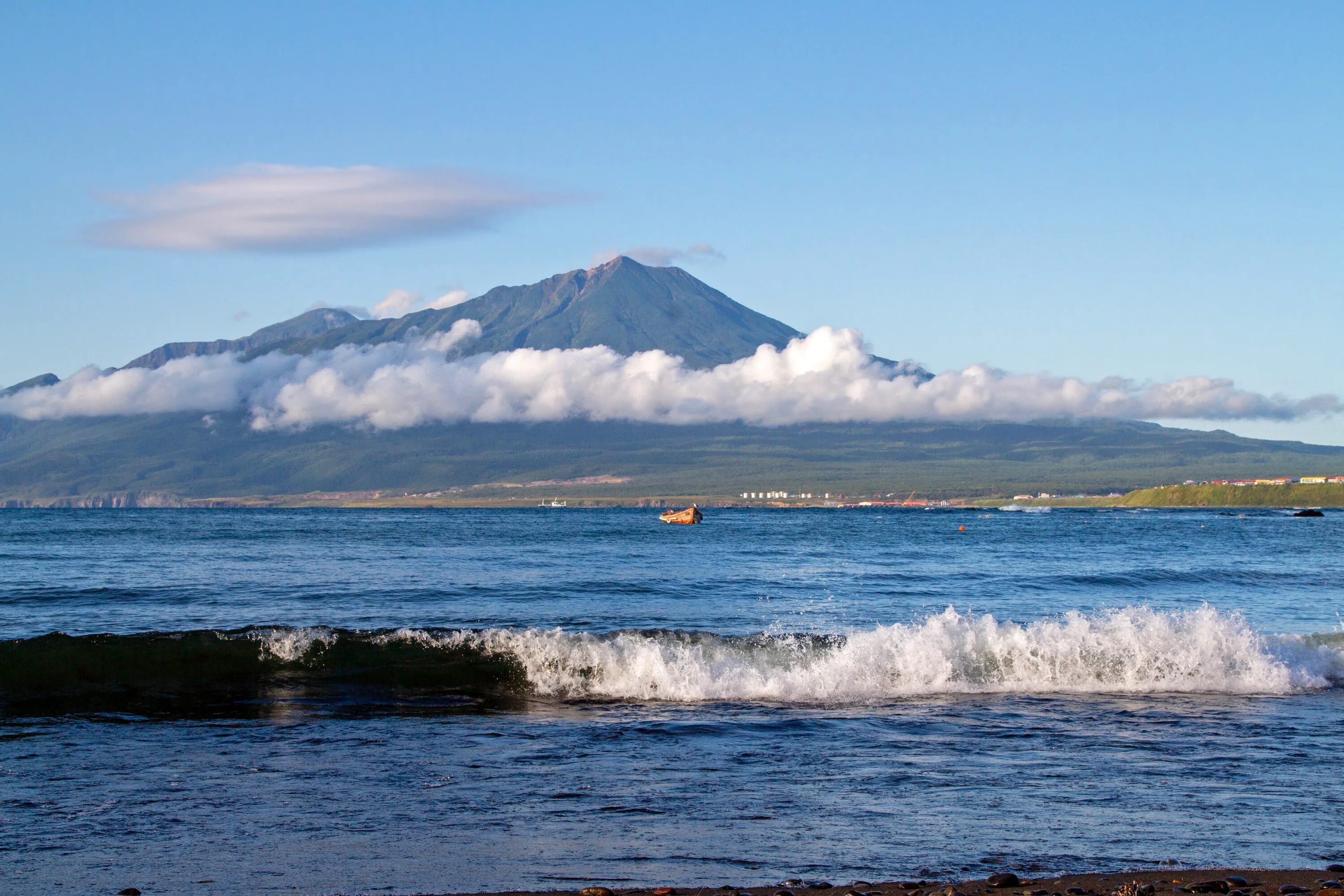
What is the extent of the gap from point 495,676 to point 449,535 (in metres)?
60.4

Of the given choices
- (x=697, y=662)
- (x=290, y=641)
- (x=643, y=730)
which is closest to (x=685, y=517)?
(x=290, y=641)

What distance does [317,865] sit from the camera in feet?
32.2

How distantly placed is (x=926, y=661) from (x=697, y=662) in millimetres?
4311

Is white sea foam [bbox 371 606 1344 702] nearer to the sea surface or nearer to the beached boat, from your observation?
the sea surface

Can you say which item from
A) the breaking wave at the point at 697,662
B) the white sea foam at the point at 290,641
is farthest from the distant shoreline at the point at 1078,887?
the white sea foam at the point at 290,641

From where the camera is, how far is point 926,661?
69.2ft

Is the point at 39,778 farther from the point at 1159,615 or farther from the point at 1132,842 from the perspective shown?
the point at 1159,615

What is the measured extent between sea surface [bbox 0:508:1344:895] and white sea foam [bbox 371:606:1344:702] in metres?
0.07

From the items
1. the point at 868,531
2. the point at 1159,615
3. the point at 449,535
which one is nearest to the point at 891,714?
the point at 1159,615

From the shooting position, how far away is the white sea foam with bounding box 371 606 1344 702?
20.1 metres

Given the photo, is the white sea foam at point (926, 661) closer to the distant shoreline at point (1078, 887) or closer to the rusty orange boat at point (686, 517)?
the distant shoreline at point (1078, 887)

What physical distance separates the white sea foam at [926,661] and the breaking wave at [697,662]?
0.11ft

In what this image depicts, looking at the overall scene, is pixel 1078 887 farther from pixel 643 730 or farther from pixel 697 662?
pixel 697 662

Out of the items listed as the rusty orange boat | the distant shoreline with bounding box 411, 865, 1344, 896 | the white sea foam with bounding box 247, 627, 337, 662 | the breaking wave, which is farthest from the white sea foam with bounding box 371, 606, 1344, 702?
the rusty orange boat
